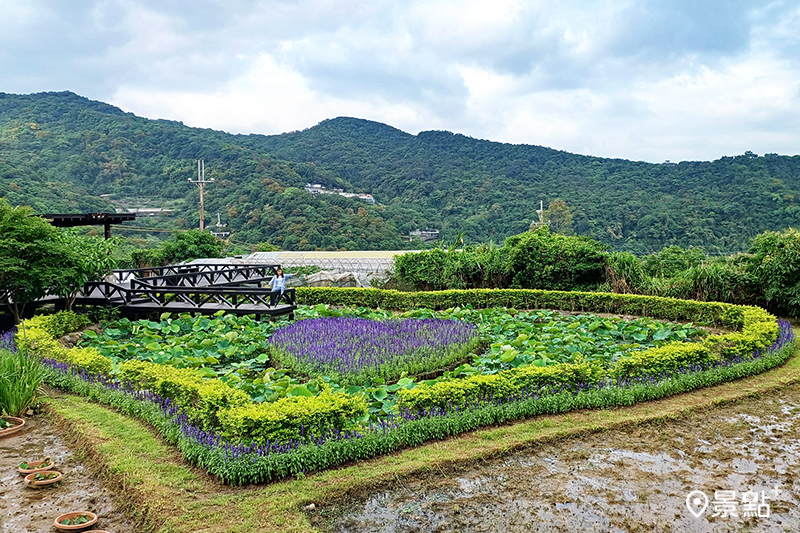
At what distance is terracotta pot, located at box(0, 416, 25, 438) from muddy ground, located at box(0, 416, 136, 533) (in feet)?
0.24

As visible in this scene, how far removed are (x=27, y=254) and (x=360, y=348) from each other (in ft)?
20.2

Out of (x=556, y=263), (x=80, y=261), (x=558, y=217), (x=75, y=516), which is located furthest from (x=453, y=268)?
(x=558, y=217)

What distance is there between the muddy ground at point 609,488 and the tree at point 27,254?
774 cm

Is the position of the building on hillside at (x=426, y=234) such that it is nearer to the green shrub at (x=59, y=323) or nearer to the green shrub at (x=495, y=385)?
the green shrub at (x=59, y=323)

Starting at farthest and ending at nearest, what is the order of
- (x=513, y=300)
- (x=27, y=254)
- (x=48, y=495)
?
(x=513, y=300), (x=27, y=254), (x=48, y=495)

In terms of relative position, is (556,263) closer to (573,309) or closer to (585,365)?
(573,309)

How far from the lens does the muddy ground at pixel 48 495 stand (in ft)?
12.4

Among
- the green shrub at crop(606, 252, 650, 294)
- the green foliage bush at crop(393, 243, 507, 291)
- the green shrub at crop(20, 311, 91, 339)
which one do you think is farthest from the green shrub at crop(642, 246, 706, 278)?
the green shrub at crop(20, 311, 91, 339)

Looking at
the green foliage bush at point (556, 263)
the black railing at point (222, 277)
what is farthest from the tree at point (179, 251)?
the green foliage bush at point (556, 263)

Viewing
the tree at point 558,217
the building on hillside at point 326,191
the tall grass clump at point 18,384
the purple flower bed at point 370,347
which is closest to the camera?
the tall grass clump at point 18,384

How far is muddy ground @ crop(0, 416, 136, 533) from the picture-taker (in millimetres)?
3777

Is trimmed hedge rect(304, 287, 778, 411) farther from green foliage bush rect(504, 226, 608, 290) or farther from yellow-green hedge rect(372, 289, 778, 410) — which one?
green foliage bush rect(504, 226, 608, 290)

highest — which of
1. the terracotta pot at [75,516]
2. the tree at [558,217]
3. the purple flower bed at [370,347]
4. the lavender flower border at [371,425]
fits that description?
the tree at [558,217]

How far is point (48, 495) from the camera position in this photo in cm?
419
